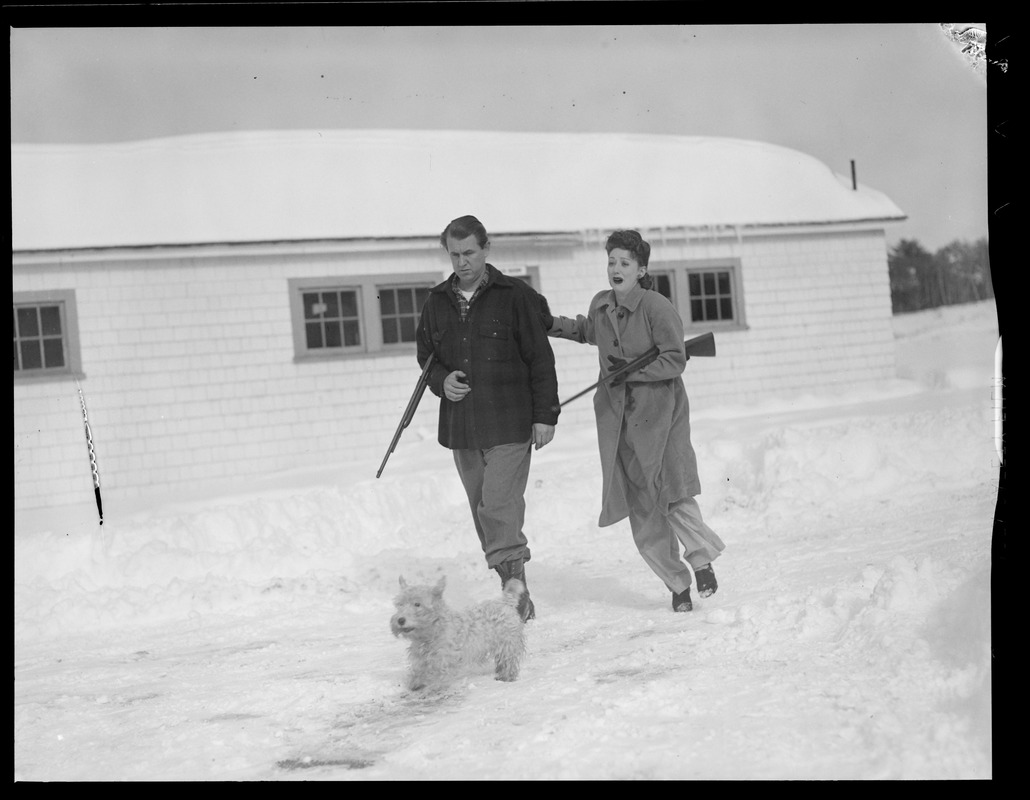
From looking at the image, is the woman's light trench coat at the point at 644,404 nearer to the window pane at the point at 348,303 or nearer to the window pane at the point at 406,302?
the window pane at the point at 406,302

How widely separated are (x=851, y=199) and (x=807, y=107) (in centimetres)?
53

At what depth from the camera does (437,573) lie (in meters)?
4.25

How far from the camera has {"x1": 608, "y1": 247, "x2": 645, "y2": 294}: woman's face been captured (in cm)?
392

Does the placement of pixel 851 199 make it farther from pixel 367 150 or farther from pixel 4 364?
pixel 4 364

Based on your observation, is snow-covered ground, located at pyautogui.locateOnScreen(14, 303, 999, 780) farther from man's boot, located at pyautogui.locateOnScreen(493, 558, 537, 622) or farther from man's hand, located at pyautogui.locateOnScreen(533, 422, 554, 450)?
man's hand, located at pyautogui.locateOnScreen(533, 422, 554, 450)

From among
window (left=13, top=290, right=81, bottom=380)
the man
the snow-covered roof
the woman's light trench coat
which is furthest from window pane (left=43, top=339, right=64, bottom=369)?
the woman's light trench coat

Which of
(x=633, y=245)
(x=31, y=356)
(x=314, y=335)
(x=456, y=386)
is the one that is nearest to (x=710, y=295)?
(x=633, y=245)

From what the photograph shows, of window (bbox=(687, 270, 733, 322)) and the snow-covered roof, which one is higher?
the snow-covered roof

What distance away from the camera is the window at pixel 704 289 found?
4.14 metres

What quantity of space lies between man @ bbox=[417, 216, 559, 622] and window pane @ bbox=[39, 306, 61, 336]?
5.21 feet

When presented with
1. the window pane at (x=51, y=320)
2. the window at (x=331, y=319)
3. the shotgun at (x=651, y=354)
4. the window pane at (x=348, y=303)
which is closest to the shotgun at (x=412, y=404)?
the window at (x=331, y=319)

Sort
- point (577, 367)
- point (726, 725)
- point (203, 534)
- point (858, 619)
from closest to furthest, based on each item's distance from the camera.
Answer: point (726, 725)
point (858, 619)
point (577, 367)
point (203, 534)

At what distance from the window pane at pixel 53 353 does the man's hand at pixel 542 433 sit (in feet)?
6.47
